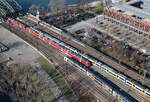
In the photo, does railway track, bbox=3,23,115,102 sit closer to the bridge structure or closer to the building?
the bridge structure

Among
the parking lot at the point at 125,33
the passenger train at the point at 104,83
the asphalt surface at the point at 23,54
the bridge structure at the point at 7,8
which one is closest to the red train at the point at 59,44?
the passenger train at the point at 104,83

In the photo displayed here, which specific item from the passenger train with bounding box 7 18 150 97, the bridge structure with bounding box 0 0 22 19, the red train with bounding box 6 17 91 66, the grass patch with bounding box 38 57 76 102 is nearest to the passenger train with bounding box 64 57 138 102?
the red train with bounding box 6 17 91 66

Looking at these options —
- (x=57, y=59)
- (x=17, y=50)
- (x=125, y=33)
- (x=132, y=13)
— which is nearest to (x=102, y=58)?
(x=57, y=59)

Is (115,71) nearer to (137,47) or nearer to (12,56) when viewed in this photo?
(137,47)

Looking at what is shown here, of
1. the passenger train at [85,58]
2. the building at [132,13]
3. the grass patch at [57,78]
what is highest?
the building at [132,13]

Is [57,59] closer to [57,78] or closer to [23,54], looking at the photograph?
[57,78]

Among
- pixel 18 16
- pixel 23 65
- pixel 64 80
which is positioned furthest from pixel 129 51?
pixel 18 16

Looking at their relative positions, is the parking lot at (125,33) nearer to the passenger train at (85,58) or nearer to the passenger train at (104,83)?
the passenger train at (85,58)
